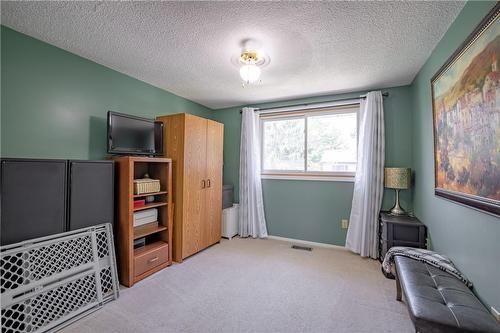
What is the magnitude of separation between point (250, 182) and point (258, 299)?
2.01m

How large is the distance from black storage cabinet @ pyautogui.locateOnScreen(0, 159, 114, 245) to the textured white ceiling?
1.15 m

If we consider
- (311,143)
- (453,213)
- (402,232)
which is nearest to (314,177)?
(311,143)

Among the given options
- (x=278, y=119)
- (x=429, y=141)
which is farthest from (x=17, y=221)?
(x=429, y=141)

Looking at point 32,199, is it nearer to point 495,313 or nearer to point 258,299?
point 258,299

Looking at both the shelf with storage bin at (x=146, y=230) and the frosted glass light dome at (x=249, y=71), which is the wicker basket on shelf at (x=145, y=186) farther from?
the frosted glass light dome at (x=249, y=71)

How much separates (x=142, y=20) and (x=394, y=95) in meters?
3.18

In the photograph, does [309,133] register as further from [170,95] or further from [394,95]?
[170,95]

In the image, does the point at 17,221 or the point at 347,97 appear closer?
the point at 17,221

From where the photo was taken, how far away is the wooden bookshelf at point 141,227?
2.22 meters

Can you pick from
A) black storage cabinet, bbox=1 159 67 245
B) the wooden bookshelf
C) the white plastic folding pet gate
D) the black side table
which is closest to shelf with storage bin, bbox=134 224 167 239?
the wooden bookshelf

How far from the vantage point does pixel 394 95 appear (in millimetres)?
3010

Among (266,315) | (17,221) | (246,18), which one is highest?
(246,18)

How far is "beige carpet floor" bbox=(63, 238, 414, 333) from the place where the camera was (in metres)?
1.67

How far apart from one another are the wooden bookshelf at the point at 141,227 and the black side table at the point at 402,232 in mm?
2676
